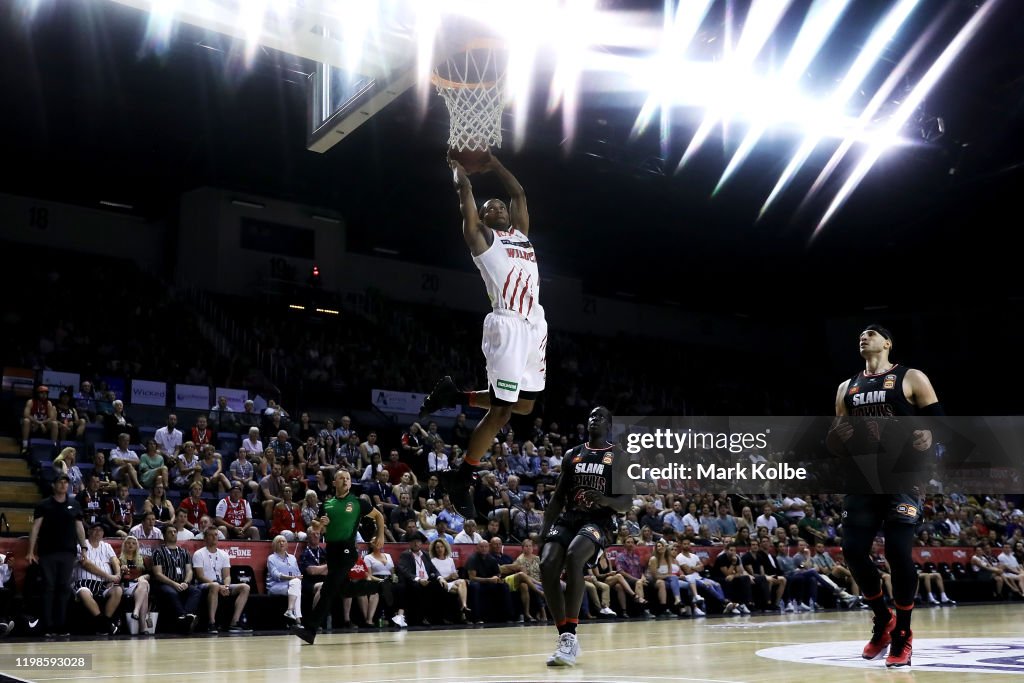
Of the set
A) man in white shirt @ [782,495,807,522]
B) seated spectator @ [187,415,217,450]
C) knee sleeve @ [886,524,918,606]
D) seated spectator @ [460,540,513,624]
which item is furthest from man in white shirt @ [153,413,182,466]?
man in white shirt @ [782,495,807,522]

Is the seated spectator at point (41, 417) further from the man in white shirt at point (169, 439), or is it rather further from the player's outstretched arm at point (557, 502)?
the player's outstretched arm at point (557, 502)

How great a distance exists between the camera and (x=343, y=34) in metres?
9.27

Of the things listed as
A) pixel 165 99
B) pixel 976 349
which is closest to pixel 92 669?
pixel 165 99

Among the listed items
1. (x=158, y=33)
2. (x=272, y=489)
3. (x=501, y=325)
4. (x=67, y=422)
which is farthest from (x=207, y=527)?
(x=501, y=325)

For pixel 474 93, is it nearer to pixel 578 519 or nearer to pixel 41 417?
pixel 578 519

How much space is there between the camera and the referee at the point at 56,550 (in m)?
10.7

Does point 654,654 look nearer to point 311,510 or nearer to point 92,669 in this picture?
point 92,669

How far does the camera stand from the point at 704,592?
53.9ft

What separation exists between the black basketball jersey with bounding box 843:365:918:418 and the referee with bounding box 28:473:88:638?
27.7 ft

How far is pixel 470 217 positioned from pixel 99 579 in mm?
7990

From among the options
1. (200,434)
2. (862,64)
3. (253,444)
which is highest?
(862,64)

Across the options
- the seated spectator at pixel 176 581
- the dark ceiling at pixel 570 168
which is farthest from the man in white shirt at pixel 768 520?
the seated spectator at pixel 176 581

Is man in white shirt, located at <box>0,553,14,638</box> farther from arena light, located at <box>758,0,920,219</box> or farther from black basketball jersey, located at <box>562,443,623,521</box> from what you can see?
arena light, located at <box>758,0,920,219</box>

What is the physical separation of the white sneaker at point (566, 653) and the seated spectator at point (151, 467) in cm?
817
